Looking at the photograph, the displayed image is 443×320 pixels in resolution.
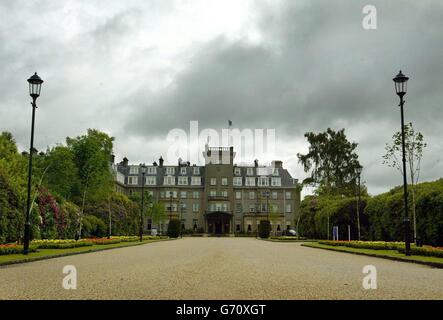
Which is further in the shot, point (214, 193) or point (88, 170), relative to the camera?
point (214, 193)

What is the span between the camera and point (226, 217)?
90.6 metres

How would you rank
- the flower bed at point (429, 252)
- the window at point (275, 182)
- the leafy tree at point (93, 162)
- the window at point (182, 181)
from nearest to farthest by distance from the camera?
the flower bed at point (429, 252) → the leafy tree at point (93, 162) → the window at point (182, 181) → the window at point (275, 182)

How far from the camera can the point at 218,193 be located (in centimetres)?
9450

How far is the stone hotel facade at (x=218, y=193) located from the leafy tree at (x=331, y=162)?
105ft

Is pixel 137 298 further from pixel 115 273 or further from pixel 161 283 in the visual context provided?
pixel 115 273

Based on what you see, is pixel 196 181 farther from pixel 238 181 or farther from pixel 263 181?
pixel 263 181

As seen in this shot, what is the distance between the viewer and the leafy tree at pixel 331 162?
6022cm

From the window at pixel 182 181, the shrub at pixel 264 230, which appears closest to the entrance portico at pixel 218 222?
the window at pixel 182 181

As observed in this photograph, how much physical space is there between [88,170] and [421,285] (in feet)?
129

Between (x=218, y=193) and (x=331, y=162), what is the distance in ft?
121

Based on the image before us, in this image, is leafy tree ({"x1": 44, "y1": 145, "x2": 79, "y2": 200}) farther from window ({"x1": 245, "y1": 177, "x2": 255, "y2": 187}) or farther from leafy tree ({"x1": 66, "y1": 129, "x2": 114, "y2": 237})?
window ({"x1": 245, "y1": 177, "x2": 255, "y2": 187})

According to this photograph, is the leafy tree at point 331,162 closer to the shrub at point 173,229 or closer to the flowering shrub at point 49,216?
the shrub at point 173,229

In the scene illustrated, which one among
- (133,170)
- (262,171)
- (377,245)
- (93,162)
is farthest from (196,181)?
(377,245)
